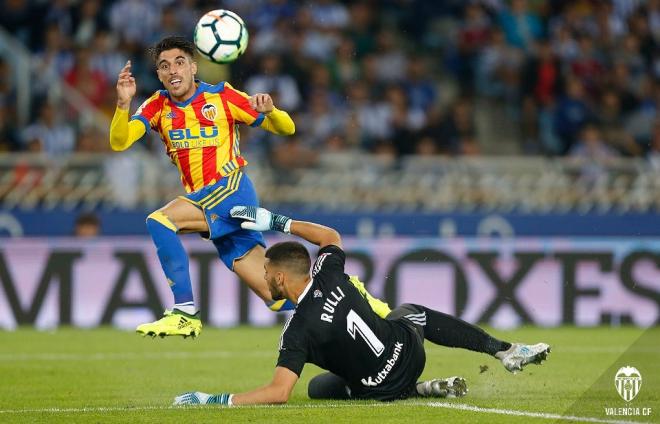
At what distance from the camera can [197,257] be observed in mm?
15867

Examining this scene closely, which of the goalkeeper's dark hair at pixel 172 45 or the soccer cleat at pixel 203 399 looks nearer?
the soccer cleat at pixel 203 399

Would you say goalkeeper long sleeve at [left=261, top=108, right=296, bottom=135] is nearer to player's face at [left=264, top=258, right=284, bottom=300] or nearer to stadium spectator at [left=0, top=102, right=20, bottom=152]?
player's face at [left=264, top=258, right=284, bottom=300]

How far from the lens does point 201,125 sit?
32.8 feet

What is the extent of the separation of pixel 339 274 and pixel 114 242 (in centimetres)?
781

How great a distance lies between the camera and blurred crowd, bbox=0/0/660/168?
60.5ft

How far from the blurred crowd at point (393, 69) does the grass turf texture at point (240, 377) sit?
12.8 feet

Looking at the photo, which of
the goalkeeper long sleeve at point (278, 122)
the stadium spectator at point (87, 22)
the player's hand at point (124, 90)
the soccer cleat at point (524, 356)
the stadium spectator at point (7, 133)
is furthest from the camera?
the stadium spectator at point (87, 22)

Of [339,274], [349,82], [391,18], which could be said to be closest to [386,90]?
[349,82]

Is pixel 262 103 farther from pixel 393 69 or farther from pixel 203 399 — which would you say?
pixel 393 69

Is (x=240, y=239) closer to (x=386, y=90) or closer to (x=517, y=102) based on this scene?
(x=386, y=90)

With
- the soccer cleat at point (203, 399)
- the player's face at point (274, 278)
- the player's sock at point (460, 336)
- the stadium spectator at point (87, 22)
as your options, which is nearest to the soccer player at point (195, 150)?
the soccer cleat at point (203, 399)

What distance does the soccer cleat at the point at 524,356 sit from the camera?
8984 millimetres

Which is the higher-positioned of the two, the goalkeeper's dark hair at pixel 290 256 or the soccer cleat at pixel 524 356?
the goalkeeper's dark hair at pixel 290 256

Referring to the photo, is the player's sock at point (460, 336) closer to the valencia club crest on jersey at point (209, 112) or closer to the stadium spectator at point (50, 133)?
the valencia club crest on jersey at point (209, 112)
